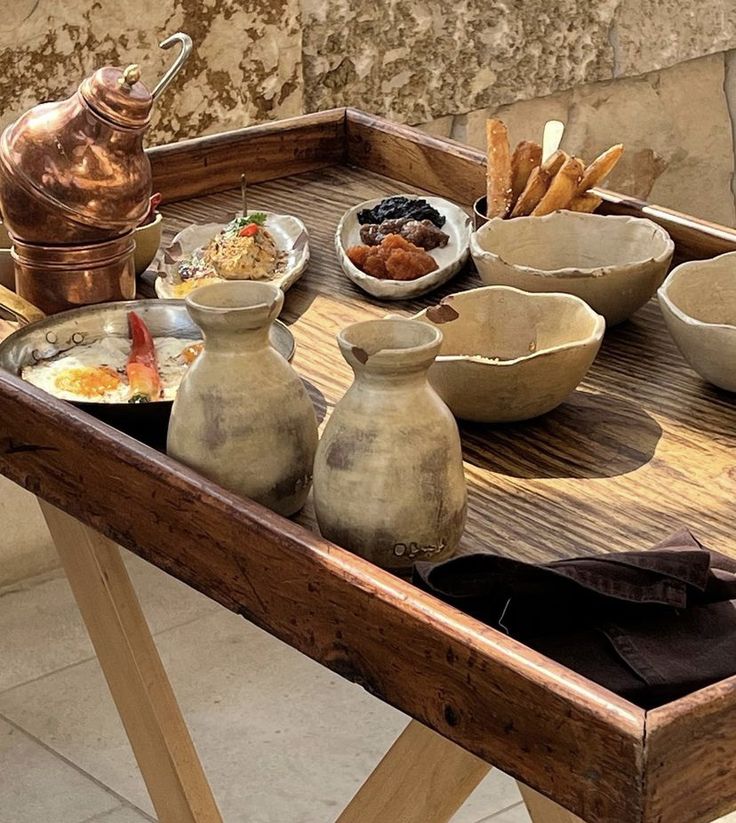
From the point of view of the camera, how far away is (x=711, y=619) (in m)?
0.91

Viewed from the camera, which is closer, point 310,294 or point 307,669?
point 310,294

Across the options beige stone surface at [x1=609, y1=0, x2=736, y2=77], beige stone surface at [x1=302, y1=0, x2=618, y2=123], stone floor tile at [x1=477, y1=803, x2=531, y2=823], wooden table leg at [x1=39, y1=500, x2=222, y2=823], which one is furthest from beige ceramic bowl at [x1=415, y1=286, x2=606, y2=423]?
beige stone surface at [x1=609, y1=0, x2=736, y2=77]


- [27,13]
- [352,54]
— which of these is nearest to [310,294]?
[27,13]

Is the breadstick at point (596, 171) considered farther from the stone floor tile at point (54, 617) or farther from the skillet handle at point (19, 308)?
the stone floor tile at point (54, 617)

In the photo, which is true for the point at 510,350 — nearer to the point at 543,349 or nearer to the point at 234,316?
the point at 543,349

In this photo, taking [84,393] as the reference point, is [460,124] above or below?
below

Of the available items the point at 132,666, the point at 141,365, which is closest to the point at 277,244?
the point at 141,365

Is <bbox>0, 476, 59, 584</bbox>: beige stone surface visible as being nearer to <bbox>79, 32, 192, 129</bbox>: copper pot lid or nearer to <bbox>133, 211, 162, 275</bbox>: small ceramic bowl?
<bbox>133, 211, 162, 275</bbox>: small ceramic bowl

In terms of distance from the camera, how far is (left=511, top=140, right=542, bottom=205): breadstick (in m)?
1.56

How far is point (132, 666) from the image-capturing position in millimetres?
1407

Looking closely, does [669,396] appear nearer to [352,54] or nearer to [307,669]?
[307,669]

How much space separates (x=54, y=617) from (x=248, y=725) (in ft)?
1.41

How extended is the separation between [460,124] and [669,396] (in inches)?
63.9

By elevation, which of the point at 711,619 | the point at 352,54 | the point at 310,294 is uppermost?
the point at 711,619
